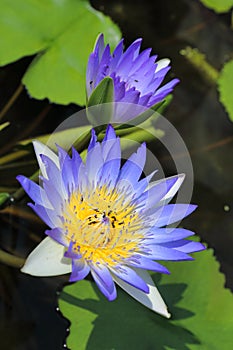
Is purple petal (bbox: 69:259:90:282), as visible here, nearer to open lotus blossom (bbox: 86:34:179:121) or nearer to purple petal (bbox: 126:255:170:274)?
purple petal (bbox: 126:255:170:274)

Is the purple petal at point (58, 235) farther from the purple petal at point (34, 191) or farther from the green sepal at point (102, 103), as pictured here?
the green sepal at point (102, 103)

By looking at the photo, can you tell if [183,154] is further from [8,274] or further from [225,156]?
[8,274]

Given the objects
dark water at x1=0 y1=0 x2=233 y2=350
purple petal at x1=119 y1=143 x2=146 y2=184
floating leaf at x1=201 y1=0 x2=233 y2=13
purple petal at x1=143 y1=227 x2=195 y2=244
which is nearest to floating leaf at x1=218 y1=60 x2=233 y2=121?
dark water at x1=0 y1=0 x2=233 y2=350

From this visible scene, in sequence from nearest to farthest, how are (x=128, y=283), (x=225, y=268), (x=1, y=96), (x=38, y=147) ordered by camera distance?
1. (x=128, y=283)
2. (x=38, y=147)
3. (x=225, y=268)
4. (x=1, y=96)

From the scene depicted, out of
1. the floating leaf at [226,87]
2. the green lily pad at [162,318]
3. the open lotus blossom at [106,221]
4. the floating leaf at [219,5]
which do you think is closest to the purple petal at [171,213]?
the open lotus blossom at [106,221]

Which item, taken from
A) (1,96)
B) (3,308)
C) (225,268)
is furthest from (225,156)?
(3,308)
